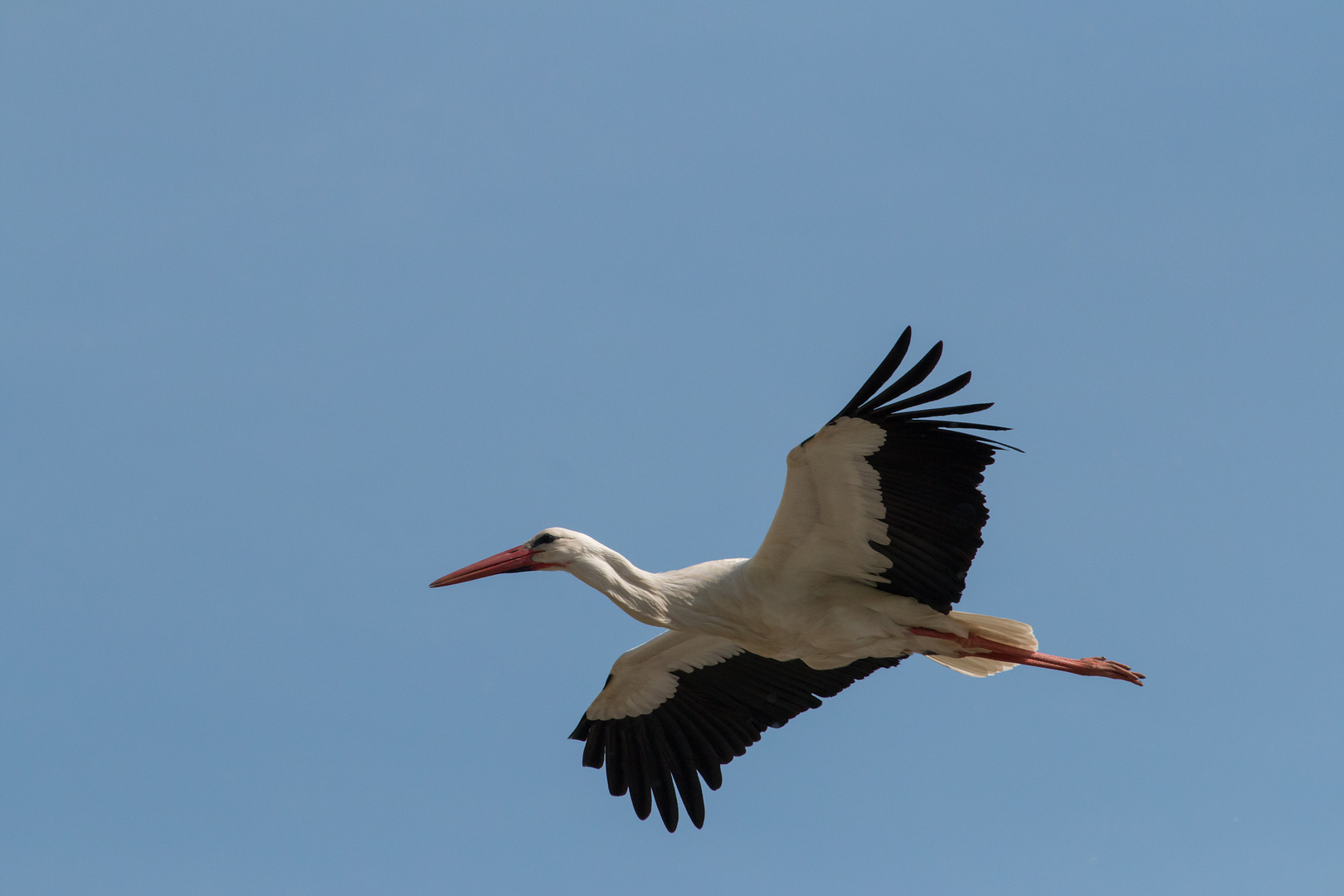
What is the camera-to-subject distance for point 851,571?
7207mm

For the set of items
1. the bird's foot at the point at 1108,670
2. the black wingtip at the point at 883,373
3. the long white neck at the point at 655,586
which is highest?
the black wingtip at the point at 883,373

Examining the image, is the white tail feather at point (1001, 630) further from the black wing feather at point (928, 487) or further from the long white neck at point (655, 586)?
the long white neck at point (655, 586)

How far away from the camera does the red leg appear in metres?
7.28

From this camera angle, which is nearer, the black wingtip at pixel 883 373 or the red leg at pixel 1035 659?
the black wingtip at pixel 883 373

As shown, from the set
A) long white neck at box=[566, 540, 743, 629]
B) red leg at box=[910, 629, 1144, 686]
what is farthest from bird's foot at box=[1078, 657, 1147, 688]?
long white neck at box=[566, 540, 743, 629]

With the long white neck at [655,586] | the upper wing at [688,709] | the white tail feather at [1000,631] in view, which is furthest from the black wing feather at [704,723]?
the long white neck at [655,586]

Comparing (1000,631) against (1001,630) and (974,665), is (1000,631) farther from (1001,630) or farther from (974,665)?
(974,665)

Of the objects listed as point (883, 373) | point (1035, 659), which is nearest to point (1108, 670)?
point (1035, 659)

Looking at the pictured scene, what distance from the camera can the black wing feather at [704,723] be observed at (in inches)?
326

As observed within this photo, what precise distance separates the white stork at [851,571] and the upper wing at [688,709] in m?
0.02

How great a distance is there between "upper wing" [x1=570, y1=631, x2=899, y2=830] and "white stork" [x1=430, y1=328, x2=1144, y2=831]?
19 millimetres

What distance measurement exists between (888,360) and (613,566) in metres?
1.97

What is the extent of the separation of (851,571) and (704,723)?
1.79m

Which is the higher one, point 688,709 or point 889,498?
point 889,498
